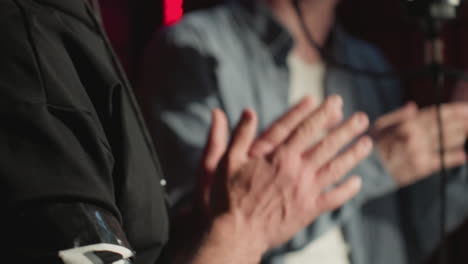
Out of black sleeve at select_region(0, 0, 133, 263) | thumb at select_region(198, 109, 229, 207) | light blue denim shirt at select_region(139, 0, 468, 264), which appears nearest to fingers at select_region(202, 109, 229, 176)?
thumb at select_region(198, 109, 229, 207)

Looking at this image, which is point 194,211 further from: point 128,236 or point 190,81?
point 190,81

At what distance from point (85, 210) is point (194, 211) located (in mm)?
367

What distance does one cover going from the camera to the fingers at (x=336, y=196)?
2.68 feet

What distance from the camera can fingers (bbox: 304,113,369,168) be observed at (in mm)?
825

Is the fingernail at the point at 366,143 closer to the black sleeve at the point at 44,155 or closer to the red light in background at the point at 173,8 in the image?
the red light in background at the point at 173,8

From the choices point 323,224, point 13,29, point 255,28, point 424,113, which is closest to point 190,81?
point 255,28

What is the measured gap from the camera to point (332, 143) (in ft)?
2.74

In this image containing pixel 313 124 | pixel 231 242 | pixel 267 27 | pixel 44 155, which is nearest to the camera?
pixel 44 155

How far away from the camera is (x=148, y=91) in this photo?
3.88 feet

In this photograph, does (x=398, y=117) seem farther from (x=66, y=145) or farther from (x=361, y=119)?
(x=66, y=145)

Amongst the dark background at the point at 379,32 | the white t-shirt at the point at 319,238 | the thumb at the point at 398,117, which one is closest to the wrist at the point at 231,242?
the white t-shirt at the point at 319,238

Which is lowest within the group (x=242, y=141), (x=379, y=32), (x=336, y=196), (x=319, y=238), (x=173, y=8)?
(x=319, y=238)

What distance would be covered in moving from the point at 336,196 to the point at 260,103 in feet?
1.38

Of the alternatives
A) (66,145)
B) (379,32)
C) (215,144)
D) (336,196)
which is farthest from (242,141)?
(379,32)
